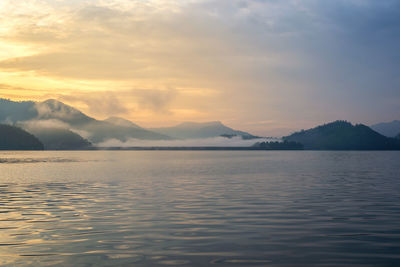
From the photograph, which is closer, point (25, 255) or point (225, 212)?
point (25, 255)

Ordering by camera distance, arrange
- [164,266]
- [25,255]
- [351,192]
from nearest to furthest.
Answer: [164,266]
[25,255]
[351,192]

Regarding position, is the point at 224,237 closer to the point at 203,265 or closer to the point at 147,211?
the point at 203,265

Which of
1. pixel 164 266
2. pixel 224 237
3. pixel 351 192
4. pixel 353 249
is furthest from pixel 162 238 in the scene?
→ pixel 351 192

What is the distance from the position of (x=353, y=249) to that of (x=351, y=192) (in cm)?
3512

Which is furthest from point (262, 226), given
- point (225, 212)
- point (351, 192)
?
point (351, 192)

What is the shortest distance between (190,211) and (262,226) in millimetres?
9691

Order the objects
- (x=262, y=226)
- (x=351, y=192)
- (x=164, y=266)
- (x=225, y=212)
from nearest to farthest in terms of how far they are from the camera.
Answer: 1. (x=164, y=266)
2. (x=262, y=226)
3. (x=225, y=212)
4. (x=351, y=192)

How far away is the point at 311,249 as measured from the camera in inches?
947

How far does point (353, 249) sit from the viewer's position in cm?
2411

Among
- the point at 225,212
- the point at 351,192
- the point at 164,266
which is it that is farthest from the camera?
the point at 351,192

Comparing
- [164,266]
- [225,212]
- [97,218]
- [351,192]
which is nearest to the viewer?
[164,266]

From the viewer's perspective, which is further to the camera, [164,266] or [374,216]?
[374,216]

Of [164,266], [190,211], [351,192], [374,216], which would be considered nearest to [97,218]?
[190,211]

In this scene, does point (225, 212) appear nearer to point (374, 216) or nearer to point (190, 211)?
point (190, 211)
